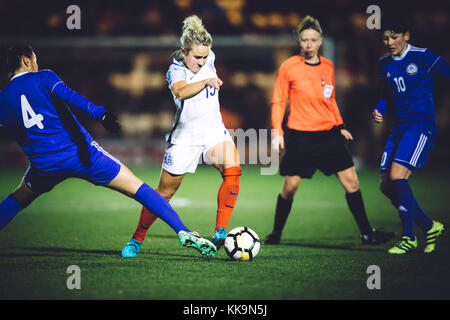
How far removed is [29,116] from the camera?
4.60 metres

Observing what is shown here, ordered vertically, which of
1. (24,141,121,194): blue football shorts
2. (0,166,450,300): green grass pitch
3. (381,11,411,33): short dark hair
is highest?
(381,11,411,33): short dark hair

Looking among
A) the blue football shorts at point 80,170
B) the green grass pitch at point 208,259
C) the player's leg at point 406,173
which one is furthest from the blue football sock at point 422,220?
the blue football shorts at point 80,170

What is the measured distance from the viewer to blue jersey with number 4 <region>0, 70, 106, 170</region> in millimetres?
4574

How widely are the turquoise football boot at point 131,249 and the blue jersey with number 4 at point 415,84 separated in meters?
2.40

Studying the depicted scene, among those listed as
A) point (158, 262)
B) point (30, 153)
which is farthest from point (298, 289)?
point (30, 153)

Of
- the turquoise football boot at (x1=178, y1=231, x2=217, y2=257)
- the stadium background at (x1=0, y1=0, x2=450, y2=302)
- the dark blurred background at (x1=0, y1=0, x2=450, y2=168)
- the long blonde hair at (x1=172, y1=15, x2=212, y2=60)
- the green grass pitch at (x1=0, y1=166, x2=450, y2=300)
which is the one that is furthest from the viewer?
the dark blurred background at (x1=0, y1=0, x2=450, y2=168)

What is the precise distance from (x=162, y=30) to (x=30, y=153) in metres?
13.0

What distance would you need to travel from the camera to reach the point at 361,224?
228 inches

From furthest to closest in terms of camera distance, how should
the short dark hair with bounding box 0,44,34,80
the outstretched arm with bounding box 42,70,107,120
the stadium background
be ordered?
the short dark hair with bounding box 0,44,34,80, the outstretched arm with bounding box 42,70,107,120, the stadium background

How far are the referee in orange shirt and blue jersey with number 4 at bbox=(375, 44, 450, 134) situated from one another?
607mm

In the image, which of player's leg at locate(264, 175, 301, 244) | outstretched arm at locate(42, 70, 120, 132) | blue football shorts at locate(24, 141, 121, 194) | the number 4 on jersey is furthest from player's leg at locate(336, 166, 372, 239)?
the number 4 on jersey

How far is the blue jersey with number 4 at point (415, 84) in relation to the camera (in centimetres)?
523

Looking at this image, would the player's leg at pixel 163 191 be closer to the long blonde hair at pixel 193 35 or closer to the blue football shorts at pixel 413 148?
the long blonde hair at pixel 193 35

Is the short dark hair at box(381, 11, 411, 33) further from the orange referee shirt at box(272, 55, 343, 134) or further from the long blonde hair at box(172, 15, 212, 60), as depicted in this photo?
the long blonde hair at box(172, 15, 212, 60)
